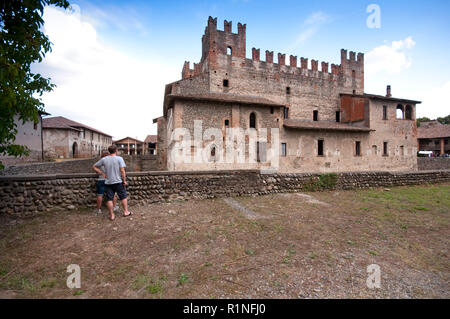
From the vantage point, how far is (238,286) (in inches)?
107

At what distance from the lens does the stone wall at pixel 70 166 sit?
393 inches

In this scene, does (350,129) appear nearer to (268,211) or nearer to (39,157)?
(268,211)

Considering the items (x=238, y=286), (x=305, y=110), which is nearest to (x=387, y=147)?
(x=305, y=110)

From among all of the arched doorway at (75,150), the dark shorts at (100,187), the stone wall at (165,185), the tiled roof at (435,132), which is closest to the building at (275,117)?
the stone wall at (165,185)

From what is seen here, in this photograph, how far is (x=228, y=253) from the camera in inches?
143

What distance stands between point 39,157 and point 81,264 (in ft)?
70.0

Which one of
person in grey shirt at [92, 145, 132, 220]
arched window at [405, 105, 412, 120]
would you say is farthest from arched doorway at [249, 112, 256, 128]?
arched window at [405, 105, 412, 120]

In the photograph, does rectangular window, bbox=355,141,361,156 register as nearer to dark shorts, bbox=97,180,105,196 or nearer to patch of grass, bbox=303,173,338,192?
patch of grass, bbox=303,173,338,192

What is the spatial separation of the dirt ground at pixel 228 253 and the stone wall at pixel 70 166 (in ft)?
21.8

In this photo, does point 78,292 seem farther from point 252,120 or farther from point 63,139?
A: point 63,139

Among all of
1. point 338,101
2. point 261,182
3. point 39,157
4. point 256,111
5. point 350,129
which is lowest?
point 261,182

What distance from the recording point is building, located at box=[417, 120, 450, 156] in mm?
36275

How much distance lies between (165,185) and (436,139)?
53.5 metres

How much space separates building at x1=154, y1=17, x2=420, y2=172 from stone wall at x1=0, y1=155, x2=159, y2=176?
4.63m
